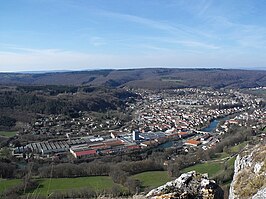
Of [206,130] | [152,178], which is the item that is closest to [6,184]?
[152,178]

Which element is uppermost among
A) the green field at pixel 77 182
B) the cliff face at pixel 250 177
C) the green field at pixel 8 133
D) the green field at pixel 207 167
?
the cliff face at pixel 250 177

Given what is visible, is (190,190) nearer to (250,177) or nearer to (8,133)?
(250,177)

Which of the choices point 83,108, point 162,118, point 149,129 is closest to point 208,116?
point 162,118

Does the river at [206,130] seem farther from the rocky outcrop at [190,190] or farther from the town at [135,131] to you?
the rocky outcrop at [190,190]

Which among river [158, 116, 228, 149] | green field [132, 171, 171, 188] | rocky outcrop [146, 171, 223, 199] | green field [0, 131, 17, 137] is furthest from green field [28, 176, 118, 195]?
green field [0, 131, 17, 137]

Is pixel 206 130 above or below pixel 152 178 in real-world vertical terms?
below

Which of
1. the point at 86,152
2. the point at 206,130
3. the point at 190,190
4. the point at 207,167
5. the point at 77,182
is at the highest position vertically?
the point at 190,190

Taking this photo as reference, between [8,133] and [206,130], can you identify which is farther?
[206,130]

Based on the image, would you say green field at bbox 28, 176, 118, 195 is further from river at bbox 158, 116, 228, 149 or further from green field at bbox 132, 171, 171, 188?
river at bbox 158, 116, 228, 149

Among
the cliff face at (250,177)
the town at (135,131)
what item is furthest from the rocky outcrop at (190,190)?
the town at (135,131)
